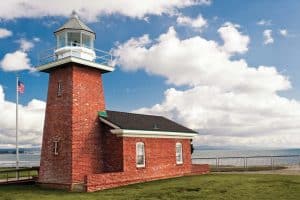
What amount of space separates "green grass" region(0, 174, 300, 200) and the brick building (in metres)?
1.39

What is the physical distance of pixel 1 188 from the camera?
22.4 metres

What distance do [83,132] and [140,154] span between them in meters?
4.05

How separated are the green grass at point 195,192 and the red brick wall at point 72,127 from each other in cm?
151

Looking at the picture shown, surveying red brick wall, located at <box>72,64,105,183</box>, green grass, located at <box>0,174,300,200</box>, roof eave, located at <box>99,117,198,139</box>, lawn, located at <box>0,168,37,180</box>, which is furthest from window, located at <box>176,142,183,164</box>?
lawn, located at <box>0,168,37,180</box>

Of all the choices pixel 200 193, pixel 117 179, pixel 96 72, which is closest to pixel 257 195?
pixel 200 193

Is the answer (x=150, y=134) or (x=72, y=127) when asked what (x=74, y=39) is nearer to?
(x=72, y=127)

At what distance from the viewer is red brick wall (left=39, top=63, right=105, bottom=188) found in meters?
22.2

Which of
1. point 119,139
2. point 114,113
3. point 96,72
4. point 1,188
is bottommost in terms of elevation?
point 1,188

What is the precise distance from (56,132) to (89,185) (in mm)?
4241

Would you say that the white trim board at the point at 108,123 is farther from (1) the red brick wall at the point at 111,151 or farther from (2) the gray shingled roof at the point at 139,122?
(1) the red brick wall at the point at 111,151

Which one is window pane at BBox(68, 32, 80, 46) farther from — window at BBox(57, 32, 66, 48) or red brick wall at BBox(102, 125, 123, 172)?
red brick wall at BBox(102, 125, 123, 172)

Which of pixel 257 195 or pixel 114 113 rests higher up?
pixel 114 113

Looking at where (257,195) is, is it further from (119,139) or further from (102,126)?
(102,126)

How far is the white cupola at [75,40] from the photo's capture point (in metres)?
23.1
